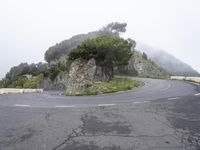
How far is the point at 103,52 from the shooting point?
37.8m

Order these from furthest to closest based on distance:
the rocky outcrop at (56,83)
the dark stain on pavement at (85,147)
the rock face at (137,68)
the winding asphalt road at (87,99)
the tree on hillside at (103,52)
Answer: the rock face at (137,68) < the rocky outcrop at (56,83) < the tree on hillside at (103,52) < the winding asphalt road at (87,99) < the dark stain on pavement at (85,147)

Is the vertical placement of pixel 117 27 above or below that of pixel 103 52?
above

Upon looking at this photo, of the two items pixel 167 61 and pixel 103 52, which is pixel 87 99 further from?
pixel 167 61

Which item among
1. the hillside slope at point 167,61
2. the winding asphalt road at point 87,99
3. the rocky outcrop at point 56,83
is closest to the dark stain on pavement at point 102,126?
the winding asphalt road at point 87,99

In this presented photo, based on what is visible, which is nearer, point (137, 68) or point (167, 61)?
point (137, 68)

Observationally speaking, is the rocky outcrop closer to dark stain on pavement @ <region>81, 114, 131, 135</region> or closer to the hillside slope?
dark stain on pavement @ <region>81, 114, 131, 135</region>

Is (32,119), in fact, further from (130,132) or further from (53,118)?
(130,132)

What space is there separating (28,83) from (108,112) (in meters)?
64.8

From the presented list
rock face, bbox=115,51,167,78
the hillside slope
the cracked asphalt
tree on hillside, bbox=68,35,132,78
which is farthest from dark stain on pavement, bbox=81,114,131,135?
the hillside slope

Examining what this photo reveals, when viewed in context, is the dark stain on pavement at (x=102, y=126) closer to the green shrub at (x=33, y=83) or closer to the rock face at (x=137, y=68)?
the rock face at (x=137, y=68)

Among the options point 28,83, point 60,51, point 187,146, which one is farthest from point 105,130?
point 60,51

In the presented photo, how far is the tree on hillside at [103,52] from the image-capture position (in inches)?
1459

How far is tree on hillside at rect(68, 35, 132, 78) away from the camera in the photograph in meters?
37.1

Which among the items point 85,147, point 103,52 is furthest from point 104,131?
point 103,52
